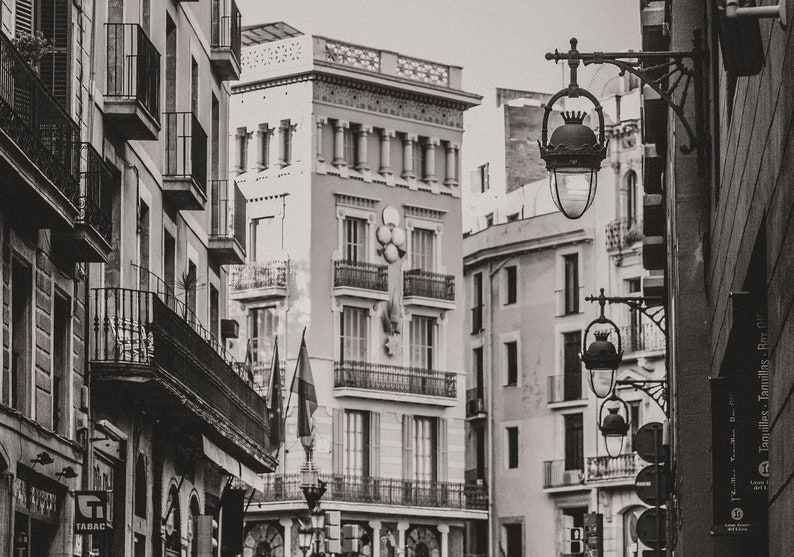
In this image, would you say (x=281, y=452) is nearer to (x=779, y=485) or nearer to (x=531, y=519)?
(x=531, y=519)

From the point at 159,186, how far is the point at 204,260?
18.3 ft

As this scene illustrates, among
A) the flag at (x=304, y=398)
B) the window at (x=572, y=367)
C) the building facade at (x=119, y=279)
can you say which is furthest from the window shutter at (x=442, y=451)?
the building facade at (x=119, y=279)

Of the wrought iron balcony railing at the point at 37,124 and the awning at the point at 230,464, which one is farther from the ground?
the wrought iron balcony railing at the point at 37,124

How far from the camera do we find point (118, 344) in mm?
26359

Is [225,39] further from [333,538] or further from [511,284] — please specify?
[511,284]

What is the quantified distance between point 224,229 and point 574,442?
3525cm

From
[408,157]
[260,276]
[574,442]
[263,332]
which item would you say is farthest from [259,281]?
[574,442]

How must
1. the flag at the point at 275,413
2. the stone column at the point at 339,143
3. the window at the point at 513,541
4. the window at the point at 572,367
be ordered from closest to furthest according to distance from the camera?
the flag at the point at 275,413 → the stone column at the point at 339,143 → the window at the point at 572,367 → the window at the point at 513,541

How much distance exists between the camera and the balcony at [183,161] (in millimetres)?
31531

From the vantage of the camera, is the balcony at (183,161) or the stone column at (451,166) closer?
the balcony at (183,161)

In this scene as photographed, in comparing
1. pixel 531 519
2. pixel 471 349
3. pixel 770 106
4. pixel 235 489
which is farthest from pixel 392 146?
pixel 770 106

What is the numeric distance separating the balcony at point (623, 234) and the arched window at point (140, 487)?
136 feet

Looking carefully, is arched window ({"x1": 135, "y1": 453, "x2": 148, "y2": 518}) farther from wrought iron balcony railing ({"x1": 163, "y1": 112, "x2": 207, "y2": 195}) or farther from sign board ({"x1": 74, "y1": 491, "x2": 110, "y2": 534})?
sign board ({"x1": 74, "y1": 491, "x2": 110, "y2": 534})

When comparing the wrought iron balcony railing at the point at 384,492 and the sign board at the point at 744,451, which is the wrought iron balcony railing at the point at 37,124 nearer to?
the sign board at the point at 744,451
